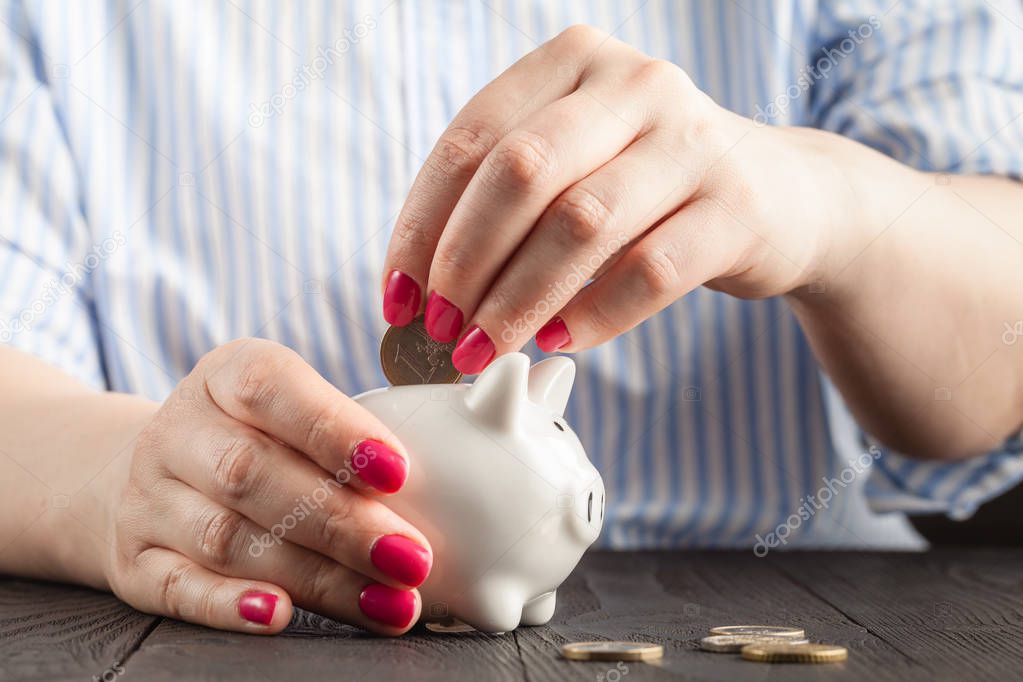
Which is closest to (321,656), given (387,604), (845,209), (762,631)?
(387,604)

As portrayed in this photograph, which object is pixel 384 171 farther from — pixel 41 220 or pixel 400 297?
pixel 400 297

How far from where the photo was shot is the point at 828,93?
4.09 ft

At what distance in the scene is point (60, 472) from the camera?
32.4 inches

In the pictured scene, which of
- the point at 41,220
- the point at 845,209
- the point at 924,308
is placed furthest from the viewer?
the point at 41,220

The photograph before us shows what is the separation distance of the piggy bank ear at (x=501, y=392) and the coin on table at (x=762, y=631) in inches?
7.4

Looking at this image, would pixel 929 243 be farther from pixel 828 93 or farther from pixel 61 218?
pixel 61 218

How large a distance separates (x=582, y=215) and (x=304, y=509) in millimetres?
250

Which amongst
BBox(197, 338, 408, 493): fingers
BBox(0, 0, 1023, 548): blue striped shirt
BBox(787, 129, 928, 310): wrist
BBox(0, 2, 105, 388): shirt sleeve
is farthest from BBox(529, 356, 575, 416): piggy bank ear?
BBox(0, 2, 105, 388): shirt sleeve

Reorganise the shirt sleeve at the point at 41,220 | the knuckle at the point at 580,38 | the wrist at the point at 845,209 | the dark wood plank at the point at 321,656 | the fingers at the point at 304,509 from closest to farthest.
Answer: the dark wood plank at the point at 321,656
the fingers at the point at 304,509
the knuckle at the point at 580,38
the wrist at the point at 845,209
the shirt sleeve at the point at 41,220

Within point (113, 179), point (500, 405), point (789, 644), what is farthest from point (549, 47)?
point (113, 179)

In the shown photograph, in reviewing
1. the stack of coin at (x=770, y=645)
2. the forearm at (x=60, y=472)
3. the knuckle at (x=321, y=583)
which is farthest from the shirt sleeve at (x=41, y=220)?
the stack of coin at (x=770, y=645)

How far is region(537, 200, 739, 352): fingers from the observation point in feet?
2.24

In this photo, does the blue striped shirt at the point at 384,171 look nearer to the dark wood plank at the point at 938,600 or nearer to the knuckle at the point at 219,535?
the dark wood plank at the point at 938,600

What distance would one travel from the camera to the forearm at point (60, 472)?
0.78 m
